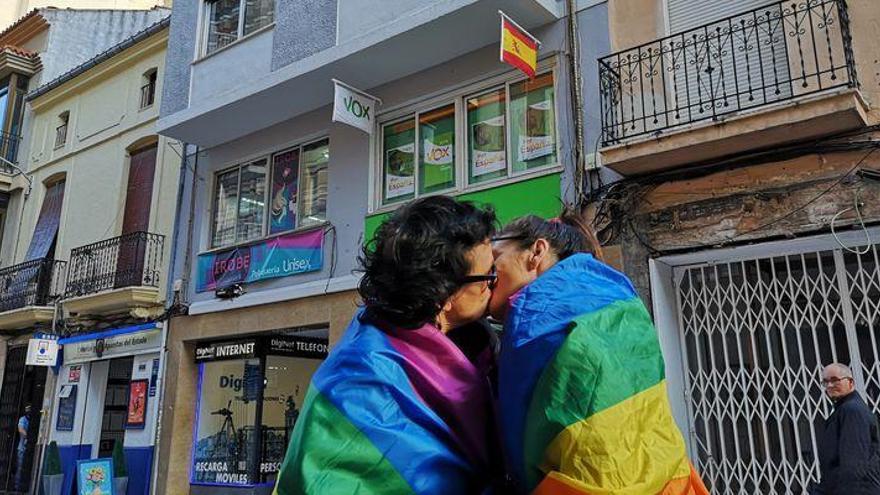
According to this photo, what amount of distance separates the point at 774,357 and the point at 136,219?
12013 millimetres

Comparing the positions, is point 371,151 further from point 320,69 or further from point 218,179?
point 218,179

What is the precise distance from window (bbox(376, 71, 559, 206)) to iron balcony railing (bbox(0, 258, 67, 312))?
9.30m

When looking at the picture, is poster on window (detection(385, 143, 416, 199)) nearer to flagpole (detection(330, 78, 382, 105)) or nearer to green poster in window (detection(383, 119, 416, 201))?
green poster in window (detection(383, 119, 416, 201))

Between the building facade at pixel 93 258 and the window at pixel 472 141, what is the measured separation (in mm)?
5510

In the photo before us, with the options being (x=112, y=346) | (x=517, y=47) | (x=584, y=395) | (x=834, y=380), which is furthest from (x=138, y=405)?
(x=584, y=395)

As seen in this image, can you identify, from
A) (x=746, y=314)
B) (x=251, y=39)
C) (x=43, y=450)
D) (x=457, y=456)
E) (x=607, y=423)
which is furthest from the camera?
(x=43, y=450)

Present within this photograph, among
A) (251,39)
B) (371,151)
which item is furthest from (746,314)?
(251,39)

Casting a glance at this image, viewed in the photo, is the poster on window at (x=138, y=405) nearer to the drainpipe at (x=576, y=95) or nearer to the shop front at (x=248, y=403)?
the shop front at (x=248, y=403)

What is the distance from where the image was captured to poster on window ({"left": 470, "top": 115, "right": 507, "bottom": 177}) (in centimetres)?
898

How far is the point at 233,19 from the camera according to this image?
1234 cm

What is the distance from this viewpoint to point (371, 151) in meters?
10.2

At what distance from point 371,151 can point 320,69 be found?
4.39ft

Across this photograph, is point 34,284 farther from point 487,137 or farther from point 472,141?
point 487,137

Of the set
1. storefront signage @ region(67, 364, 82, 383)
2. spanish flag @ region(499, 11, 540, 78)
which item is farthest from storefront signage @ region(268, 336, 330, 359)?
spanish flag @ region(499, 11, 540, 78)
